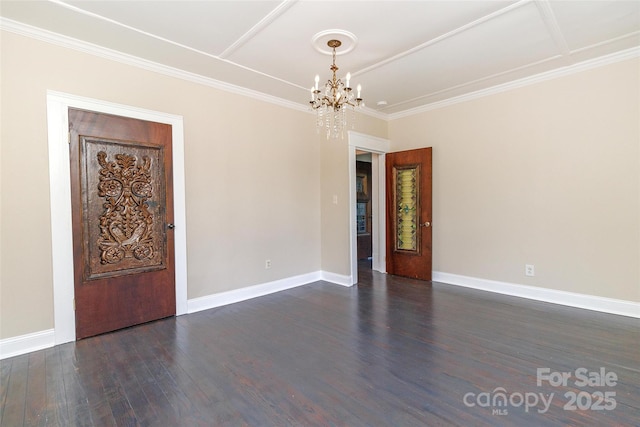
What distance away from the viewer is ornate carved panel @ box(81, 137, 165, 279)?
290 centimetres

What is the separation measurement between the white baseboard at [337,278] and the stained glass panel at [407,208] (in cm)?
115

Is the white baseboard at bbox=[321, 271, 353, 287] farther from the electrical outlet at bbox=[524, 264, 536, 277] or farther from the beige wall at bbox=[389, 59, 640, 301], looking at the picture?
the electrical outlet at bbox=[524, 264, 536, 277]

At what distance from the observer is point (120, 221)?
305 cm

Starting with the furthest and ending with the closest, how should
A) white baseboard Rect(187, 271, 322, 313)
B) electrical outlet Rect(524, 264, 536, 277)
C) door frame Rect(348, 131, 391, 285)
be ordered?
door frame Rect(348, 131, 391, 285)
electrical outlet Rect(524, 264, 536, 277)
white baseboard Rect(187, 271, 322, 313)

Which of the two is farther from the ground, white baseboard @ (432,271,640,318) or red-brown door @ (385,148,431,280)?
red-brown door @ (385,148,431,280)

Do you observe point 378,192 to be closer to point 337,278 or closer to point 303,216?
point 303,216

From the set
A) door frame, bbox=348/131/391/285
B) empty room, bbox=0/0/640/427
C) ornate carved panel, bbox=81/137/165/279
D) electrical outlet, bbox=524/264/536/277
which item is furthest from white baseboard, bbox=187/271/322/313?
electrical outlet, bbox=524/264/536/277

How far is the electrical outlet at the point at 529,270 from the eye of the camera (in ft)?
12.8

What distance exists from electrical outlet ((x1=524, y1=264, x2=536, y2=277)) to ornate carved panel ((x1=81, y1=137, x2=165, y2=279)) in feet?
14.3

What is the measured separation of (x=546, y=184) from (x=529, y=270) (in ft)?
3.59

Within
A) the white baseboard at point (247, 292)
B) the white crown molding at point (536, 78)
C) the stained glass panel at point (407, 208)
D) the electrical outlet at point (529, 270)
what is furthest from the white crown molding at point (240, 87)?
the white baseboard at point (247, 292)

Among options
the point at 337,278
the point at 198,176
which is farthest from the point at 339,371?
the point at 198,176

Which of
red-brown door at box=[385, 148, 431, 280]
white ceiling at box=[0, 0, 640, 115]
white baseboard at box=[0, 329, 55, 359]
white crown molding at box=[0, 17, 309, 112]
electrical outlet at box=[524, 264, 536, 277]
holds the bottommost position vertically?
white baseboard at box=[0, 329, 55, 359]

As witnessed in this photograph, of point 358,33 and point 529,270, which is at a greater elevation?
point 358,33
